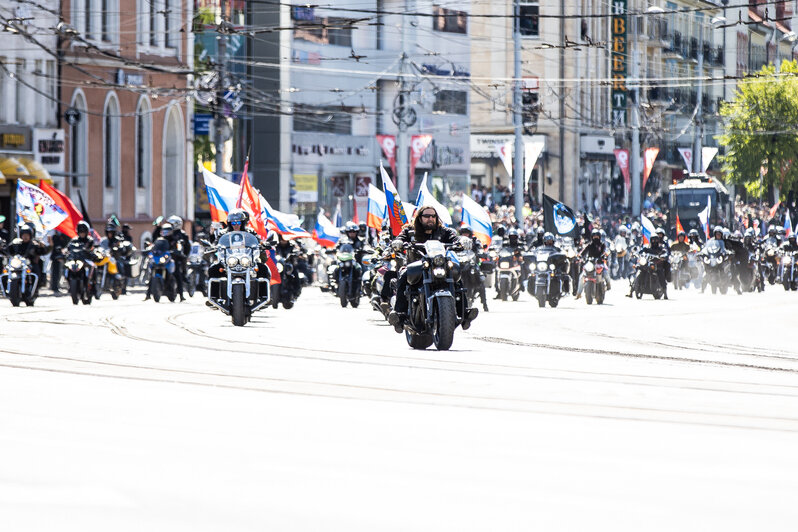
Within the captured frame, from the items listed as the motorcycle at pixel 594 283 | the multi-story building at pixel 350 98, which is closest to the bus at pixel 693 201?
the multi-story building at pixel 350 98

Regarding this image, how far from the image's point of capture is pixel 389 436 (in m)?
8.77

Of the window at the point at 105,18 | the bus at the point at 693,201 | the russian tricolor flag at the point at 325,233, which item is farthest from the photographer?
the bus at the point at 693,201

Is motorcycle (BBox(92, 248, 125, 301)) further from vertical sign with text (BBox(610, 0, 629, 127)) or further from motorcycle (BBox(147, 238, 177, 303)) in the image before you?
vertical sign with text (BBox(610, 0, 629, 127))

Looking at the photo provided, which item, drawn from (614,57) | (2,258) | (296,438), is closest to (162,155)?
(2,258)

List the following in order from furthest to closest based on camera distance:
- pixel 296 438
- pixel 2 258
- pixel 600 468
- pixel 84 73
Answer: pixel 84 73, pixel 2 258, pixel 296 438, pixel 600 468

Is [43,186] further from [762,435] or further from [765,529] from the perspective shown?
[765,529]

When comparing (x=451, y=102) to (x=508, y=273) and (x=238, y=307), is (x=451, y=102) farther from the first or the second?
(x=238, y=307)

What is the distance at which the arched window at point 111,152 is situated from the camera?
4813cm

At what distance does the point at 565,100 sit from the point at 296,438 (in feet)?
239

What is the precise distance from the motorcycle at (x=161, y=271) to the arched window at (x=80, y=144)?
1620 cm

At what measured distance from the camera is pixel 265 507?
21.6 feet

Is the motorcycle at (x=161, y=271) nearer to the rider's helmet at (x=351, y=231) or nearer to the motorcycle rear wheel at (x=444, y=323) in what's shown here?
the rider's helmet at (x=351, y=231)

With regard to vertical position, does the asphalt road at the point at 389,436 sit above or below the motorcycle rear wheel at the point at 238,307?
below

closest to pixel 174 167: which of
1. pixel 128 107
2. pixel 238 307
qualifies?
pixel 128 107
